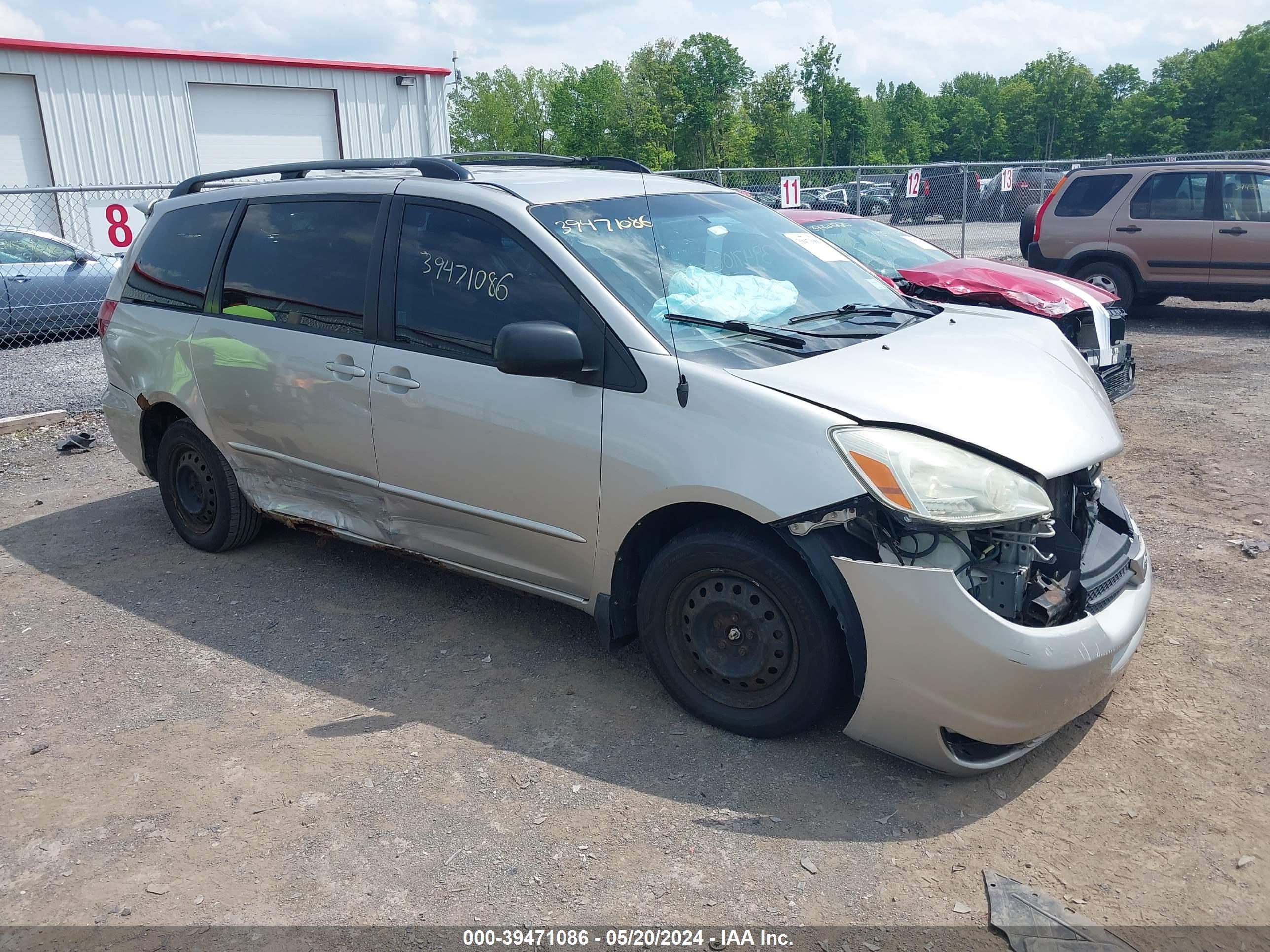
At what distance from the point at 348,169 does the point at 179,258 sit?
1.09 meters

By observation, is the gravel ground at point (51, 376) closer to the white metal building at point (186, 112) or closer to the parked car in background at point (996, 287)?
the parked car in background at point (996, 287)

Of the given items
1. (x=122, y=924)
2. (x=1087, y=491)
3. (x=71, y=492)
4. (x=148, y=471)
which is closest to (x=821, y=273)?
(x=1087, y=491)

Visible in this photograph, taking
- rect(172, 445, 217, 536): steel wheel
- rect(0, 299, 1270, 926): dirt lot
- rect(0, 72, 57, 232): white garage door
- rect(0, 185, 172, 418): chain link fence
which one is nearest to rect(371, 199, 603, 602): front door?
rect(0, 299, 1270, 926): dirt lot

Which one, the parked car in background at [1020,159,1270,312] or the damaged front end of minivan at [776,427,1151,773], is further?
the parked car in background at [1020,159,1270,312]

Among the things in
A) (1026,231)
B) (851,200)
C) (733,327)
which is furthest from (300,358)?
(851,200)

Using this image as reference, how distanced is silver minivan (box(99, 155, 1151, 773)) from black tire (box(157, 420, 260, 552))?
0.41 ft

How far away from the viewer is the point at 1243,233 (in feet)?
36.4

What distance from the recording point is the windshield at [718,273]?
144 inches

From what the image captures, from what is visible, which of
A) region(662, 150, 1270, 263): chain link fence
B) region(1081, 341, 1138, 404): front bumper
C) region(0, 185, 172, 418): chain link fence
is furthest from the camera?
region(662, 150, 1270, 263): chain link fence

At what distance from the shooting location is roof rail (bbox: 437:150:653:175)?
5.05m

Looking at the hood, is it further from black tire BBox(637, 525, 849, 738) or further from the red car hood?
the red car hood

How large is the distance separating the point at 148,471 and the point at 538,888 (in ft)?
12.9

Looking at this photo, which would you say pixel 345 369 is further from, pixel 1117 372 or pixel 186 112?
pixel 186 112

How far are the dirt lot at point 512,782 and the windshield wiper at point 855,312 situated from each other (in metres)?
1.00
